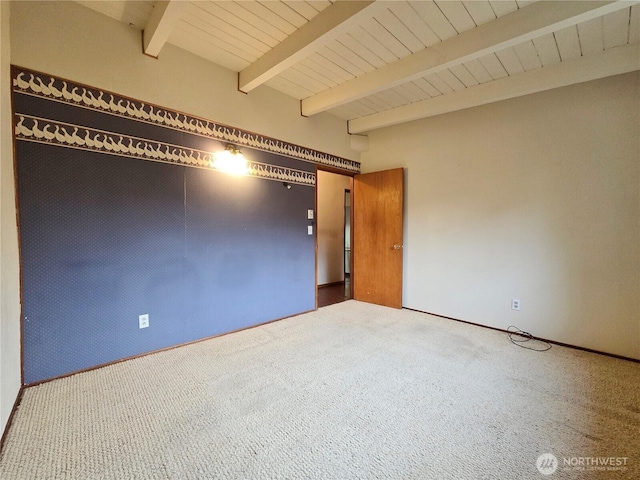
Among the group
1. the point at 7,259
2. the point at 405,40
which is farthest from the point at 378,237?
the point at 7,259

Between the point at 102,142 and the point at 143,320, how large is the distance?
1523mm

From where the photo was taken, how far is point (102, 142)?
2.19m

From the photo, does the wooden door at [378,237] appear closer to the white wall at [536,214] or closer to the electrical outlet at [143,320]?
the white wall at [536,214]

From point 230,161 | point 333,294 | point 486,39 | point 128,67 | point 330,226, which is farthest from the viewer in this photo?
point 330,226

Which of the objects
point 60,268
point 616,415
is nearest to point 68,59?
point 60,268

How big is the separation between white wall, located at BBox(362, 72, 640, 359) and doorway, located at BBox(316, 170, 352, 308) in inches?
77.5

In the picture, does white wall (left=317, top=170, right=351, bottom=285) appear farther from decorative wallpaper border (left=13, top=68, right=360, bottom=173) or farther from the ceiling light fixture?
the ceiling light fixture

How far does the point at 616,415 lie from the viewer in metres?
1.75

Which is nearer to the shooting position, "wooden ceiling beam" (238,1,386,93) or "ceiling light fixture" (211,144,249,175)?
"wooden ceiling beam" (238,1,386,93)

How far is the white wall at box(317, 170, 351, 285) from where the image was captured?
5.62 meters

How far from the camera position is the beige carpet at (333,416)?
135 centimetres

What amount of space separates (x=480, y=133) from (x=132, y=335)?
4280 mm

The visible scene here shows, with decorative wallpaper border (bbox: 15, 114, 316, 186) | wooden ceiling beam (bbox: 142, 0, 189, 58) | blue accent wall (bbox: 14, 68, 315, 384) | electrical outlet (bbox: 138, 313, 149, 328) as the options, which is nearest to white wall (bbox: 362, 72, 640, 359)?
blue accent wall (bbox: 14, 68, 315, 384)

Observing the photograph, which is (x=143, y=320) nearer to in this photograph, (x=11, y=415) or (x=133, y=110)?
(x=11, y=415)
